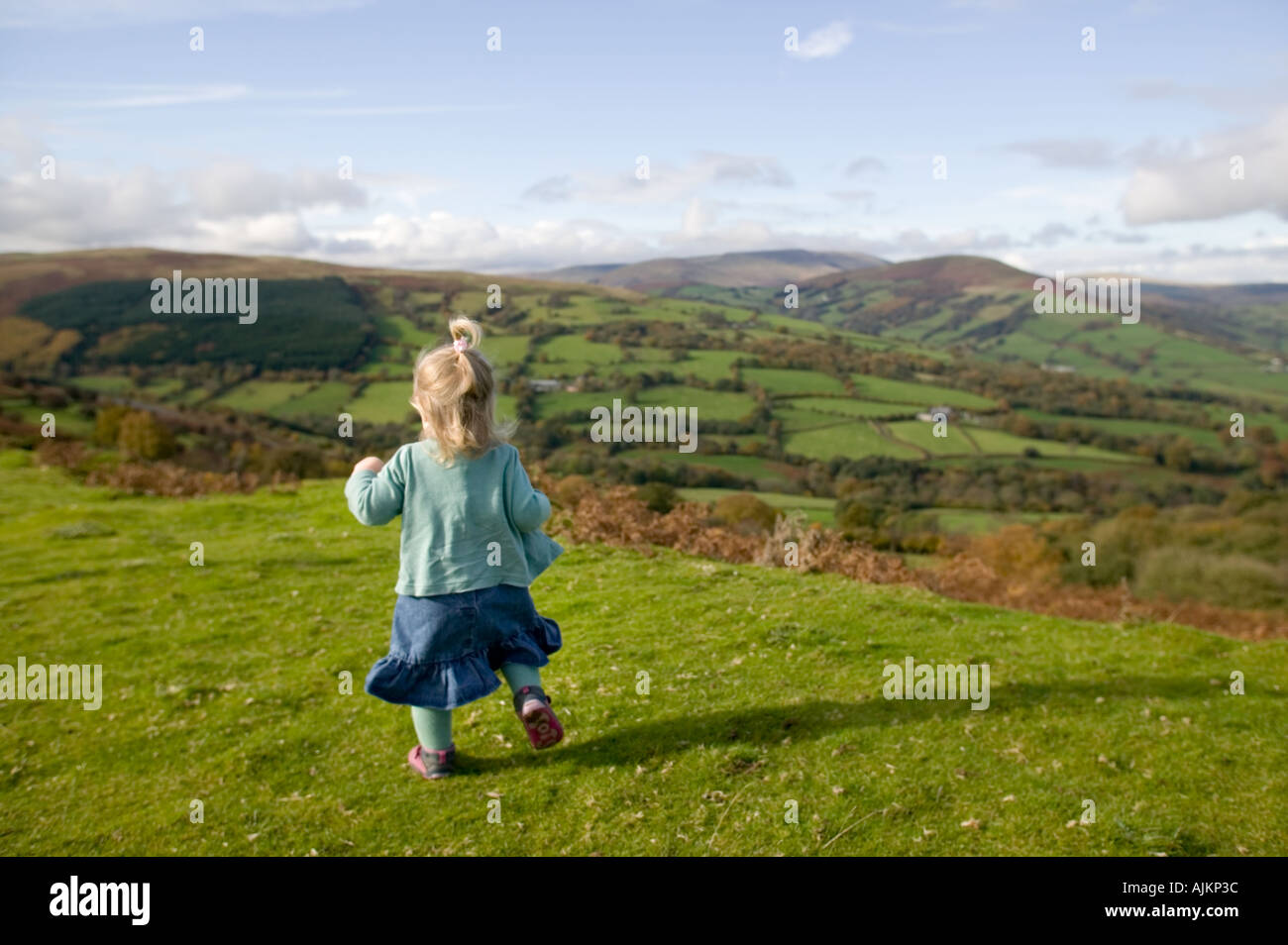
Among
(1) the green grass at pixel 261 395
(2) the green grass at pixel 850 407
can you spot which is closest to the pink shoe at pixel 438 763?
(2) the green grass at pixel 850 407

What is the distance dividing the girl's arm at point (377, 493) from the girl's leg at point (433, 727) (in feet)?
4.65

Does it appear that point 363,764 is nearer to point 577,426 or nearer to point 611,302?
point 577,426

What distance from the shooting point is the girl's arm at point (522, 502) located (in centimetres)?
520

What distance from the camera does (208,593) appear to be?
11008mm

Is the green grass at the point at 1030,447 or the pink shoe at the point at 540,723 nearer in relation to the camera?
the pink shoe at the point at 540,723

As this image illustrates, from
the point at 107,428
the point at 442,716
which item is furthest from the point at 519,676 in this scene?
Result: the point at 107,428

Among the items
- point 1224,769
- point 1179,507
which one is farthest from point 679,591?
point 1179,507

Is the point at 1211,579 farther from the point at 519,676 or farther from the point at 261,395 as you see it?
the point at 261,395

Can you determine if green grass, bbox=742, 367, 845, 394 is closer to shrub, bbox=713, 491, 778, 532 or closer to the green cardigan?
shrub, bbox=713, 491, 778, 532

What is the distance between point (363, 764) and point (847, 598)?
6.27m

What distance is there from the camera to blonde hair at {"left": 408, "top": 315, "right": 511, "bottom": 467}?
4832 mm

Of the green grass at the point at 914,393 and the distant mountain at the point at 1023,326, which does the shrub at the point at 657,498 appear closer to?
the green grass at the point at 914,393

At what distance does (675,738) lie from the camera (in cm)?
604

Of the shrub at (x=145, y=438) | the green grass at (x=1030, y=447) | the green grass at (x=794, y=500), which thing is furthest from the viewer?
the green grass at (x=1030, y=447)
